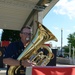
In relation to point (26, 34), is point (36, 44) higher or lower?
lower

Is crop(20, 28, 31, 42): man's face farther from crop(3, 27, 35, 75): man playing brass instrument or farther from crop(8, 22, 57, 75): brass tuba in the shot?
crop(8, 22, 57, 75): brass tuba

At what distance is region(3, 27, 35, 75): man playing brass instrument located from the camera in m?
3.74

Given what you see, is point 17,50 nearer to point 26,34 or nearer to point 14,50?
point 14,50

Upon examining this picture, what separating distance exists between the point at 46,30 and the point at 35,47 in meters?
0.33

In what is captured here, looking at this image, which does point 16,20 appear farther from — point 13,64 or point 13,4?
point 13,64

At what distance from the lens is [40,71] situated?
3322 millimetres

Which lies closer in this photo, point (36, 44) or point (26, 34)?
point (36, 44)

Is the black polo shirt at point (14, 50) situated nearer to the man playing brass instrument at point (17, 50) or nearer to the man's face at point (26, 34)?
the man playing brass instrument at point (17, 50)

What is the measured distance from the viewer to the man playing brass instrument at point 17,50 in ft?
12.3

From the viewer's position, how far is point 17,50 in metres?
3.88

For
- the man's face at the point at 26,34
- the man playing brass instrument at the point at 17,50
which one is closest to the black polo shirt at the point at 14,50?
the man playing brass instrument at the point at 17,50

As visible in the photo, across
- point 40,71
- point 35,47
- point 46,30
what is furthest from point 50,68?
point 46,30

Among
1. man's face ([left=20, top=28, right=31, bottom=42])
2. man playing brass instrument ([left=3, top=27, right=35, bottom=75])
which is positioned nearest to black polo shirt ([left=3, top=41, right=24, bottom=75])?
man playing brass instrument ([left=3, top=27, right=35, bottom=75])

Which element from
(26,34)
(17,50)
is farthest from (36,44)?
(17,50)
